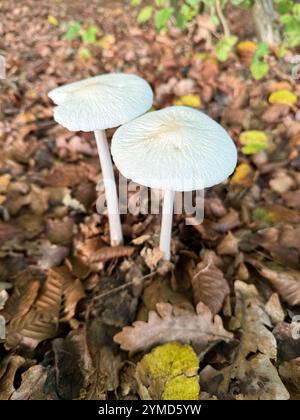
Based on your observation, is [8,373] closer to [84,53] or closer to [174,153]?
[174,153]


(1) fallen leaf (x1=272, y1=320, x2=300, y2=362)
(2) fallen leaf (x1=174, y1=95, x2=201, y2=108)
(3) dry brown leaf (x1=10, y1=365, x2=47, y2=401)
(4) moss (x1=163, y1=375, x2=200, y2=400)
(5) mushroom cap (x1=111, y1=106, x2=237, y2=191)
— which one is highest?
(5) mushroom cap (x1=111, y1=106, x2=237, y2=191)

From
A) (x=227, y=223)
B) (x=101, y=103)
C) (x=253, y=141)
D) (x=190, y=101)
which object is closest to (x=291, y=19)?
(x=190, y=101)

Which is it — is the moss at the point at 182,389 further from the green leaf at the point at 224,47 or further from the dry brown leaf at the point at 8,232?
the green leaf at the point at 224,47

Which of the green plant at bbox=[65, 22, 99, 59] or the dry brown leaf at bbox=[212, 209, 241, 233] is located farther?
the green plant at bbox=[65, 22, 99, 59]

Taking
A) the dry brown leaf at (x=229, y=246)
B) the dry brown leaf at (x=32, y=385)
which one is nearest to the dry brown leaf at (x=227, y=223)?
the dry brown leaf at (x=229, y=246)

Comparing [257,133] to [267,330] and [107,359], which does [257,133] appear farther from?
[107,359]

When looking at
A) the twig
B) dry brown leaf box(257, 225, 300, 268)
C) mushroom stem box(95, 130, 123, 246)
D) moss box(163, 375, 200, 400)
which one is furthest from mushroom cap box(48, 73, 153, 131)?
the twig

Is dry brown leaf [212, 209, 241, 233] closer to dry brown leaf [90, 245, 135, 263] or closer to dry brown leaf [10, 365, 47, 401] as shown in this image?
dry brown leaf [90, 245, 135, 263]
